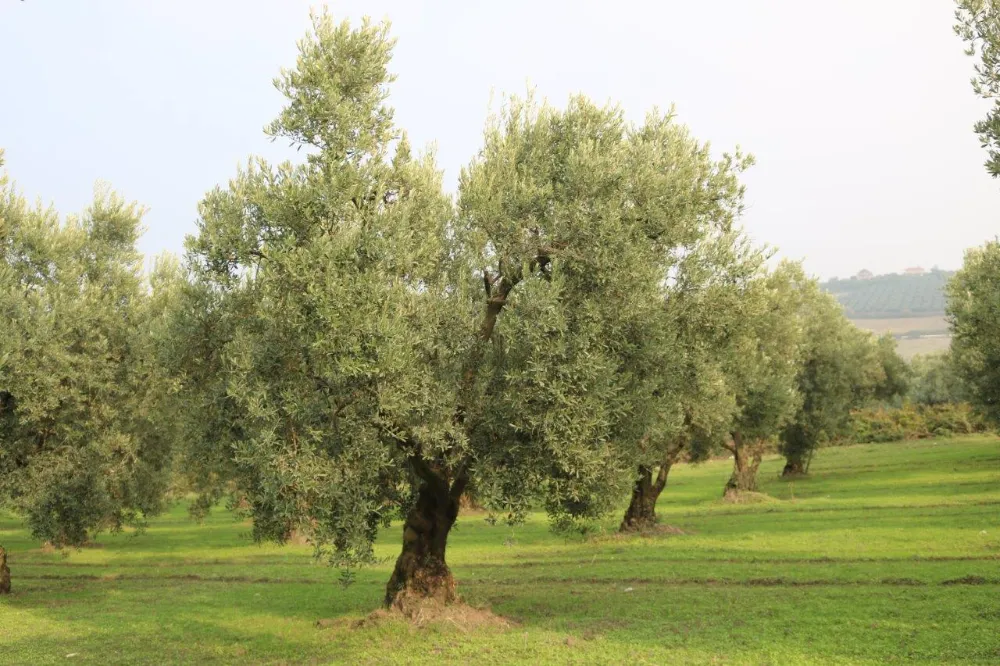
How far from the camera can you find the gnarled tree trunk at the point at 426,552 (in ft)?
72.8

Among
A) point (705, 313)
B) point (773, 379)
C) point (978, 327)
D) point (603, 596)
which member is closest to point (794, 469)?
point (773, 379)

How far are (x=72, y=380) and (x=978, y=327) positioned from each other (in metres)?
46.1

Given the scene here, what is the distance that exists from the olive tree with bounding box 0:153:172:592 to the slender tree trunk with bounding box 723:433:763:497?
37.9m

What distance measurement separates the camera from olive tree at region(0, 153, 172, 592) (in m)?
28.2

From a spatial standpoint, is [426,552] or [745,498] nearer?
[426,552]

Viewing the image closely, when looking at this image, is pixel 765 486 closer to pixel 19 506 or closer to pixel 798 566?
pixel 798 566

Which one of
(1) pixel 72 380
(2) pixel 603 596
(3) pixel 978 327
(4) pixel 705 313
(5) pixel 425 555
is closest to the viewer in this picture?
(4) pixel 705 313

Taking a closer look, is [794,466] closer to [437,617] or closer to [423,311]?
[437,617]

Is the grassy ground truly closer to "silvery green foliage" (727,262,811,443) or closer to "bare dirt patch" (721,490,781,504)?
"bare dirt patch" (721,490,781,504)

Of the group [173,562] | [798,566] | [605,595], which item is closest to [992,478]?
[798,566]

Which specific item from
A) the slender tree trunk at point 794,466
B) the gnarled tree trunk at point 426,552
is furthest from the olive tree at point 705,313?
the slender tree trunk at point 794,466

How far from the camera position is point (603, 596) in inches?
1029

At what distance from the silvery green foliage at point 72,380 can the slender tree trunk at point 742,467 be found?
124ft

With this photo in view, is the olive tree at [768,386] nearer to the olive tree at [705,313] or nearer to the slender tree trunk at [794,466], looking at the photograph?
the slender tree trunk at [794,466]
